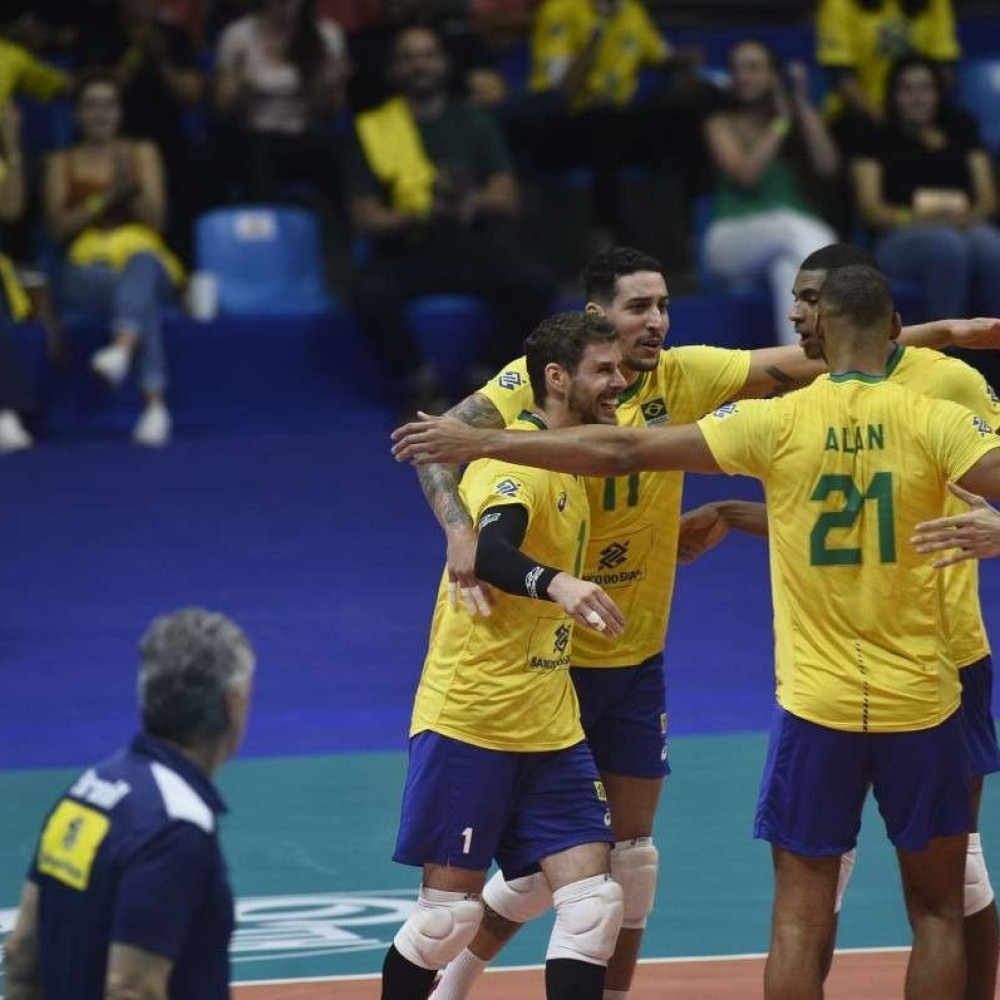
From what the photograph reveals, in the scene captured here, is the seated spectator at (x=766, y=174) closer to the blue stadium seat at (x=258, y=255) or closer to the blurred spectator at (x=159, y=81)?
the blue stadium seat at (x=258, y=255)

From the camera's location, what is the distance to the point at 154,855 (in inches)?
159

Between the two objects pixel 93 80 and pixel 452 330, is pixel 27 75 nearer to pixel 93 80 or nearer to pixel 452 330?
pixel 93 80

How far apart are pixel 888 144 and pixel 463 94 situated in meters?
2.93

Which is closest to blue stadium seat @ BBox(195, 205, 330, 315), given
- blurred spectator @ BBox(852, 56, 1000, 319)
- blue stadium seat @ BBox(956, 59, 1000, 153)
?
blurred spectator @ BBox(852, 56, 1000, 319)

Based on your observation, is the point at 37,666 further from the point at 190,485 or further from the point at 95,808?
the point at 95,808

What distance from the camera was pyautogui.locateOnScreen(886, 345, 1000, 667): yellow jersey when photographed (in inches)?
248

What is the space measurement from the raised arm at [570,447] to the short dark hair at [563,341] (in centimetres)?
30

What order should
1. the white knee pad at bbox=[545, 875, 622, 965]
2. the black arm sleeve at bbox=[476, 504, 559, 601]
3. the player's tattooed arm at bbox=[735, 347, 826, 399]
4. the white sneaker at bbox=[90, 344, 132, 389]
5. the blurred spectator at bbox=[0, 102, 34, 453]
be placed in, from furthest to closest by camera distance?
the white sneaker at bbox=[90, 344, 132, 389]
the blurred spectator at bbox=[0, 102, 34, 453]
the player's tattooed arm at bbox=[735, 347, 826, 399]
the white knee pad at bbox=[545, 875, 622, 965]
the black arm sleeve at bbox=[476, 504, 559, 601]

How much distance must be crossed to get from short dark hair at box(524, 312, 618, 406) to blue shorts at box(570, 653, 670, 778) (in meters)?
0.92

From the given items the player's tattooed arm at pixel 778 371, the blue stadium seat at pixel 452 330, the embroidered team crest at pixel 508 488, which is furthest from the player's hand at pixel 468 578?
the blue stadium seat at pixel 452 330

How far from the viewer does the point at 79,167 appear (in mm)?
14828

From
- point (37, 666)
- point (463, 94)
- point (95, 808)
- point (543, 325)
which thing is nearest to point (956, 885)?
point (543, 325)

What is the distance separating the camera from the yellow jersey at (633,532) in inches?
262

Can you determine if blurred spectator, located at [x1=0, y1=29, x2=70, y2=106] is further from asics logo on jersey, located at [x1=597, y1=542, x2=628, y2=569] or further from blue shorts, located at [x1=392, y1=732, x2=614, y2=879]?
blue shorts, located at [x1=392, y1=732, x2=614, y2=879]
